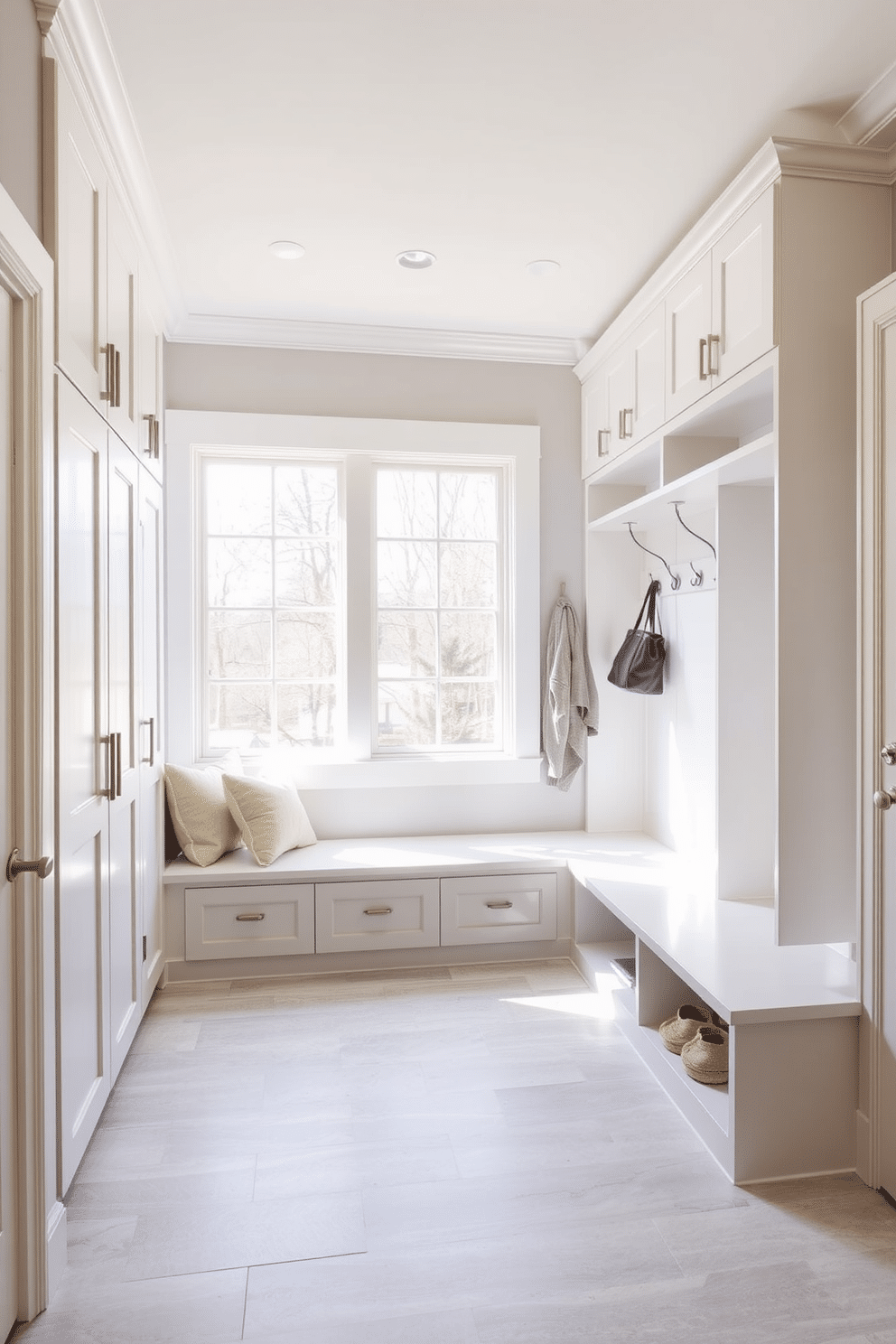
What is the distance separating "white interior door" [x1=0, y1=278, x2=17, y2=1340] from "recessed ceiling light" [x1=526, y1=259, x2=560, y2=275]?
198cm

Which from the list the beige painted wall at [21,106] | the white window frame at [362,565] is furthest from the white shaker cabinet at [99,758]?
the white window frame at [362,565]

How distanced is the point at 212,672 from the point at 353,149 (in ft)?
6.80

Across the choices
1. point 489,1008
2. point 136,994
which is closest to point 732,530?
point 489,1008

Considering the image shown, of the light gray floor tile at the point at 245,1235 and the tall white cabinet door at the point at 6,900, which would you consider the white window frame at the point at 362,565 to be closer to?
the light gray floor tile at the point at 245,1235

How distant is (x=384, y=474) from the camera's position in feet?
12.0

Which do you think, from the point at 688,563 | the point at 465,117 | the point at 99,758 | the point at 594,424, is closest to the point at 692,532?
the point at 688,563

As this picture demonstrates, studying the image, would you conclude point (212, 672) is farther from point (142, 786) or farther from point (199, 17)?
Answer: point (199, 17)

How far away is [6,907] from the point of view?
1.47 meters

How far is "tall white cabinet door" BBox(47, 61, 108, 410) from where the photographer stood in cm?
169

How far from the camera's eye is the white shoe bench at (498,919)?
2.34 metres

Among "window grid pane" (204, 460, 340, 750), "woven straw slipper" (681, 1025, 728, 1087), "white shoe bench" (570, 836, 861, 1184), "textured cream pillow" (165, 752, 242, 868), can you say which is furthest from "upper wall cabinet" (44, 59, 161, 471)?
"woven straw slipper" (681, 1025, 728, 1087)

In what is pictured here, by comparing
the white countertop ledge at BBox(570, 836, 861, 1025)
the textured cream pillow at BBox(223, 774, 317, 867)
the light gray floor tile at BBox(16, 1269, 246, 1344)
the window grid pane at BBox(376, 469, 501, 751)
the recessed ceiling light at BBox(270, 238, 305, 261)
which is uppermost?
the recessed ceiling light at BBox(270, 238, 305, 261)

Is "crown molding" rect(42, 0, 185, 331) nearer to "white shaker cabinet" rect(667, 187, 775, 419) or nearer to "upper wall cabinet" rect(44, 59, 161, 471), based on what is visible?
"upper wall cabinet" rect(44, 59, 161, 471)

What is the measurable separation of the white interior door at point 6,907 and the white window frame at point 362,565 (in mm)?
1922
